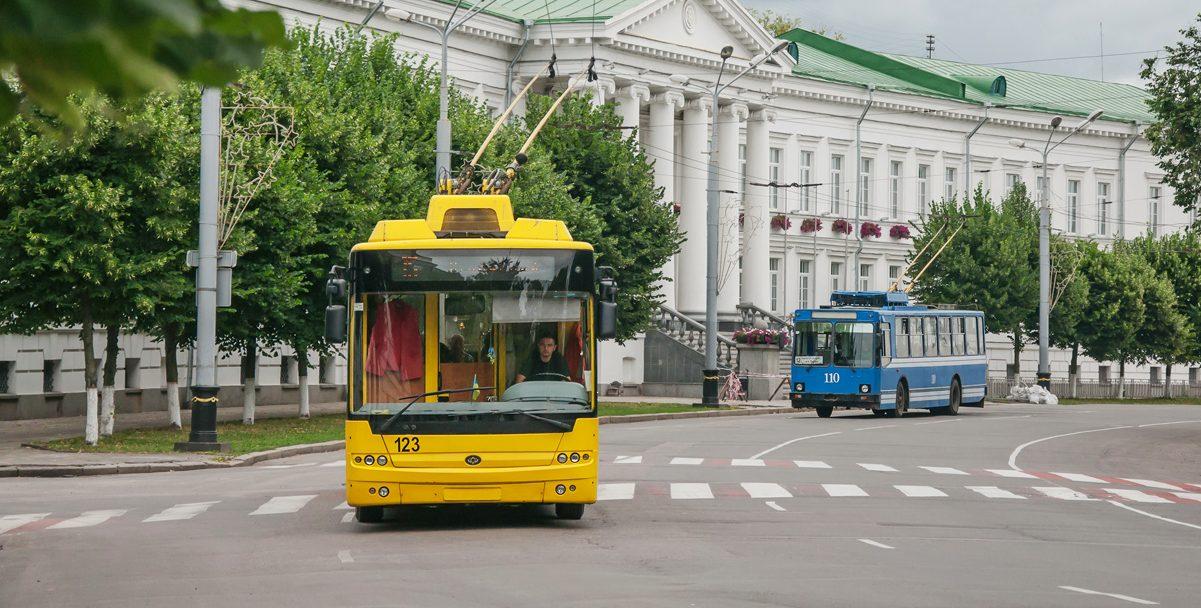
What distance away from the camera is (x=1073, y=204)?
3359 inches

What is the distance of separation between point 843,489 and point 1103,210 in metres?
69.5

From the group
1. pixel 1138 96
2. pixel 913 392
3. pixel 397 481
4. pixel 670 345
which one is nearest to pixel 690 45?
pixel 670 345

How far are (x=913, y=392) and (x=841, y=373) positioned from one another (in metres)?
2.59

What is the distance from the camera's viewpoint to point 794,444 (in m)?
31.2

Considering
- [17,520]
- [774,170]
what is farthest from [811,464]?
[774,170]

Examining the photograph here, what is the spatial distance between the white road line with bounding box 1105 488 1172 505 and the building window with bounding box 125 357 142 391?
2609 cm

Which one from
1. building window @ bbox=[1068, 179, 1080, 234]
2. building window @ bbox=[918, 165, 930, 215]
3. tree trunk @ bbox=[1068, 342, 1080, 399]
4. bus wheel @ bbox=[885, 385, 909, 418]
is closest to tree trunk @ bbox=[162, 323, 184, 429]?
bus wheel @ bbox=[885, 385, 909, 418]

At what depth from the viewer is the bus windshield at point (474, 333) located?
612 inches

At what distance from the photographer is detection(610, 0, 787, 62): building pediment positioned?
2383 inches

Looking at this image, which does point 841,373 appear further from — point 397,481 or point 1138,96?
point 1138,96

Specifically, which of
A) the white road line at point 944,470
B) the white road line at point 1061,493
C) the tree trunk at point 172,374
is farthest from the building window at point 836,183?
the white road line at point 1061,493

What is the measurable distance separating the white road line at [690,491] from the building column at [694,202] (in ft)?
144

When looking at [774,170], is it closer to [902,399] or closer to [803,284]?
[803,284]

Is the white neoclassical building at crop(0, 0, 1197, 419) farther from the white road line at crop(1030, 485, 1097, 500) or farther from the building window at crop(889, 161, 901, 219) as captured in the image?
the white road line at crop(1030, 485, 1097, 500)
